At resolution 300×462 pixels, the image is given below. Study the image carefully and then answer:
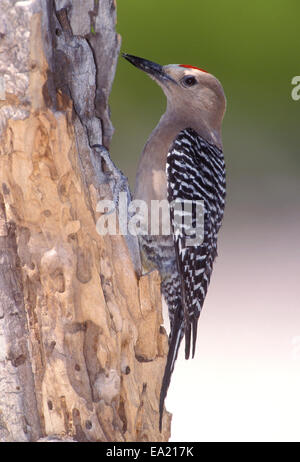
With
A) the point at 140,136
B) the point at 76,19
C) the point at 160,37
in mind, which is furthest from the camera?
the point at 140,136

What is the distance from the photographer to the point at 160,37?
161 inches

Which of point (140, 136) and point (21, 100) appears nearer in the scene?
point (21, 100)

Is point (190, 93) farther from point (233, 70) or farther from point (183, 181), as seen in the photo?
point (233, 70)

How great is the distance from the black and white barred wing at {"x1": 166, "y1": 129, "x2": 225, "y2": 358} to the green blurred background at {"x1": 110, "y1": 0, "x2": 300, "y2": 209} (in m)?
1.74

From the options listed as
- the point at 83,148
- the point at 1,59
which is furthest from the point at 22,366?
the point at 1,59

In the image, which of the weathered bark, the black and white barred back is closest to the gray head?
the black and white barred back

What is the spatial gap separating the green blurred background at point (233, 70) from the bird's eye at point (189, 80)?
5.35 ft

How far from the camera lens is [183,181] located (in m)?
2.09

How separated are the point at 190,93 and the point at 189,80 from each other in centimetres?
5

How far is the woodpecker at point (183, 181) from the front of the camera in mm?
2080

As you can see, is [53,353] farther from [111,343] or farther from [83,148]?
[83,148]

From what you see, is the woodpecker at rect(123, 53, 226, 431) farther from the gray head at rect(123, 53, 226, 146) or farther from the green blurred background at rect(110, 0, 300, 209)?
the green blurred background at rect(110, 0, 300, 209)

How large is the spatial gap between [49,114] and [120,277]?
530 millimetres

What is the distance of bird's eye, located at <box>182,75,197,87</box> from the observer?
7.33ft
